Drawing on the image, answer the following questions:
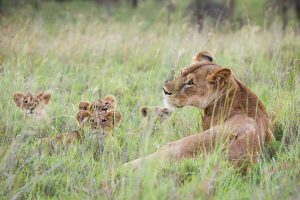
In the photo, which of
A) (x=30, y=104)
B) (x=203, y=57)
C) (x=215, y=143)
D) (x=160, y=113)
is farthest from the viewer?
(x=30, y=104)

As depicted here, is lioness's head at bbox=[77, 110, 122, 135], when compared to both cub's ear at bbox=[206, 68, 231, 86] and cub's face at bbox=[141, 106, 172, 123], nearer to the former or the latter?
cub's face at bbox=[141, 106, 172, 123]

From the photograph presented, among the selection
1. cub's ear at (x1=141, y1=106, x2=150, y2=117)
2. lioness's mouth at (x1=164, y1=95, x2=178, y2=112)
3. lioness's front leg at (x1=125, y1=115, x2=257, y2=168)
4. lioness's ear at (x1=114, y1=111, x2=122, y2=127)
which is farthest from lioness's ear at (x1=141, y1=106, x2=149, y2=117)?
lioness's front leg at (x1=125, y1=115, x2=257, y2=168)

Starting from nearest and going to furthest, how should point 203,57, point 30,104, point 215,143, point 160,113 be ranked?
point 215,143, point 203,57, point 160,113, point 30,104

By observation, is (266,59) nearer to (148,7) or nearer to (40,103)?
(40,103)

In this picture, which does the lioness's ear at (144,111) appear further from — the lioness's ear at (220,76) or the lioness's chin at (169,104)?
the lioness's ear at (220,76)

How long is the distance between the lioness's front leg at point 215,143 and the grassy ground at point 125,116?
9 centimetres

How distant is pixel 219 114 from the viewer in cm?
492

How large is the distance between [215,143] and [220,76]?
70 cm

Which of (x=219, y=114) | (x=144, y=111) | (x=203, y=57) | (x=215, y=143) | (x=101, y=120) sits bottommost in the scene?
(x=215, y=143)

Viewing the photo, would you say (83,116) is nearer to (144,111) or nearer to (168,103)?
(144,111)

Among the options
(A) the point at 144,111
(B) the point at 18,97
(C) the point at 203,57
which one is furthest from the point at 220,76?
(B) the point at 18,97

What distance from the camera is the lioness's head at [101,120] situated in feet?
18.2

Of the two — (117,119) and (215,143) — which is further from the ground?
(117,119)

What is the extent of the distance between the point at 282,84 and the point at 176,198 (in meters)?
3.71
